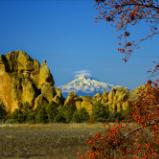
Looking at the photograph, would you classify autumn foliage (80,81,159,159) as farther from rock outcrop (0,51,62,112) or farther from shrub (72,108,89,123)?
rock outcrop (0,51,62,112)

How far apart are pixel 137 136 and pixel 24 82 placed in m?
101

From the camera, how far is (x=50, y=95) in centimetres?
10119

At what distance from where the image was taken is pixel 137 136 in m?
9.02

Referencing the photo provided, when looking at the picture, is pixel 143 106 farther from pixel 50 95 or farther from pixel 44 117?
pixel 50 95

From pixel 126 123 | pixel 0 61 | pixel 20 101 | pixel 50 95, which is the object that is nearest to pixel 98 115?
pixel 50 95

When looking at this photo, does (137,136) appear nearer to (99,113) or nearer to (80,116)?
(99,113)

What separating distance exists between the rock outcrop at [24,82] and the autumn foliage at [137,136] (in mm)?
85903

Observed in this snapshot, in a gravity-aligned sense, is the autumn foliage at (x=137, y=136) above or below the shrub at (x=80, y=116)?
below

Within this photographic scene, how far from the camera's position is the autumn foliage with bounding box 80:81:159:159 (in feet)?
29.3

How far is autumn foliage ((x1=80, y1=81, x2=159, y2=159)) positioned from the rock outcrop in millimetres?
85903

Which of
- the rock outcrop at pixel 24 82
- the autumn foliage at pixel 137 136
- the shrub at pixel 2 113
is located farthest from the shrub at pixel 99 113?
the autumn foliage at pixel 137 136

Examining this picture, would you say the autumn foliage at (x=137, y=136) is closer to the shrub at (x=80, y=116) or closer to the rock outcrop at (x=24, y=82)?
the shrub at (x=80, y=116)

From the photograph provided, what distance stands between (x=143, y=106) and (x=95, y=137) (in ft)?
3.17

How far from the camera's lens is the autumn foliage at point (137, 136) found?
351 inches
